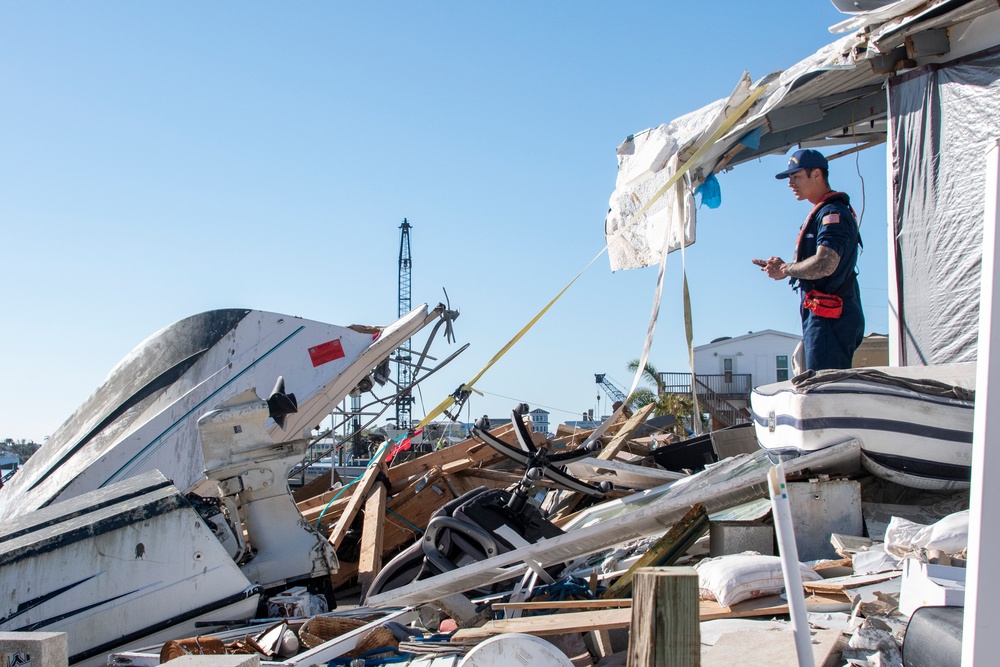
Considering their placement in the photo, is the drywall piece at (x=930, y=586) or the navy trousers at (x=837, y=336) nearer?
the drywall piece at (x=930, y=586)

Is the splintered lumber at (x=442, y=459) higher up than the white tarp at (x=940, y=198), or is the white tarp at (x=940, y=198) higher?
the white tarp at (x=940, y=198)

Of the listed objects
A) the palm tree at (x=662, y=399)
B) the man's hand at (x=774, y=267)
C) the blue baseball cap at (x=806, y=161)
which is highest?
the blue baseball cap at (x=806, y=161)

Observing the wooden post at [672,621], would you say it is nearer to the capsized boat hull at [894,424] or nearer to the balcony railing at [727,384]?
the capsized boat hull at [894,424]

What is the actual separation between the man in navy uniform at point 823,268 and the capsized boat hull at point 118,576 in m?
3.73

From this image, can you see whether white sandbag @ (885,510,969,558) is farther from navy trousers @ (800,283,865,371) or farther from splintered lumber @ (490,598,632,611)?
navy trousers @ (800,283,865,371)

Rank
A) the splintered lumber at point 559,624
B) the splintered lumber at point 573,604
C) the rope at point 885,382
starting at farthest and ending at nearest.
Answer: the rope at point 885,382 → the splintered lumber at point 573,604 → the splintered lumber at point 559,624

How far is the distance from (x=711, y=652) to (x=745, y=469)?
2230 mm

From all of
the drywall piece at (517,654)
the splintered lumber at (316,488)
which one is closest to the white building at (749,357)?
the splintered lumber at (316,488)

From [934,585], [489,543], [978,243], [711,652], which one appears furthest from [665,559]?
[978,243]

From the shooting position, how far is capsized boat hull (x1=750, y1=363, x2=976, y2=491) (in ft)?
14.5

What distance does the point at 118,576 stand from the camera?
4562mm

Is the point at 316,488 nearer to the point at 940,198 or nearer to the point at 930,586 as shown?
the point at 940,198

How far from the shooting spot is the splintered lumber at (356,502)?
23.3 feet

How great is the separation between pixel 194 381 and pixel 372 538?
104 inches
